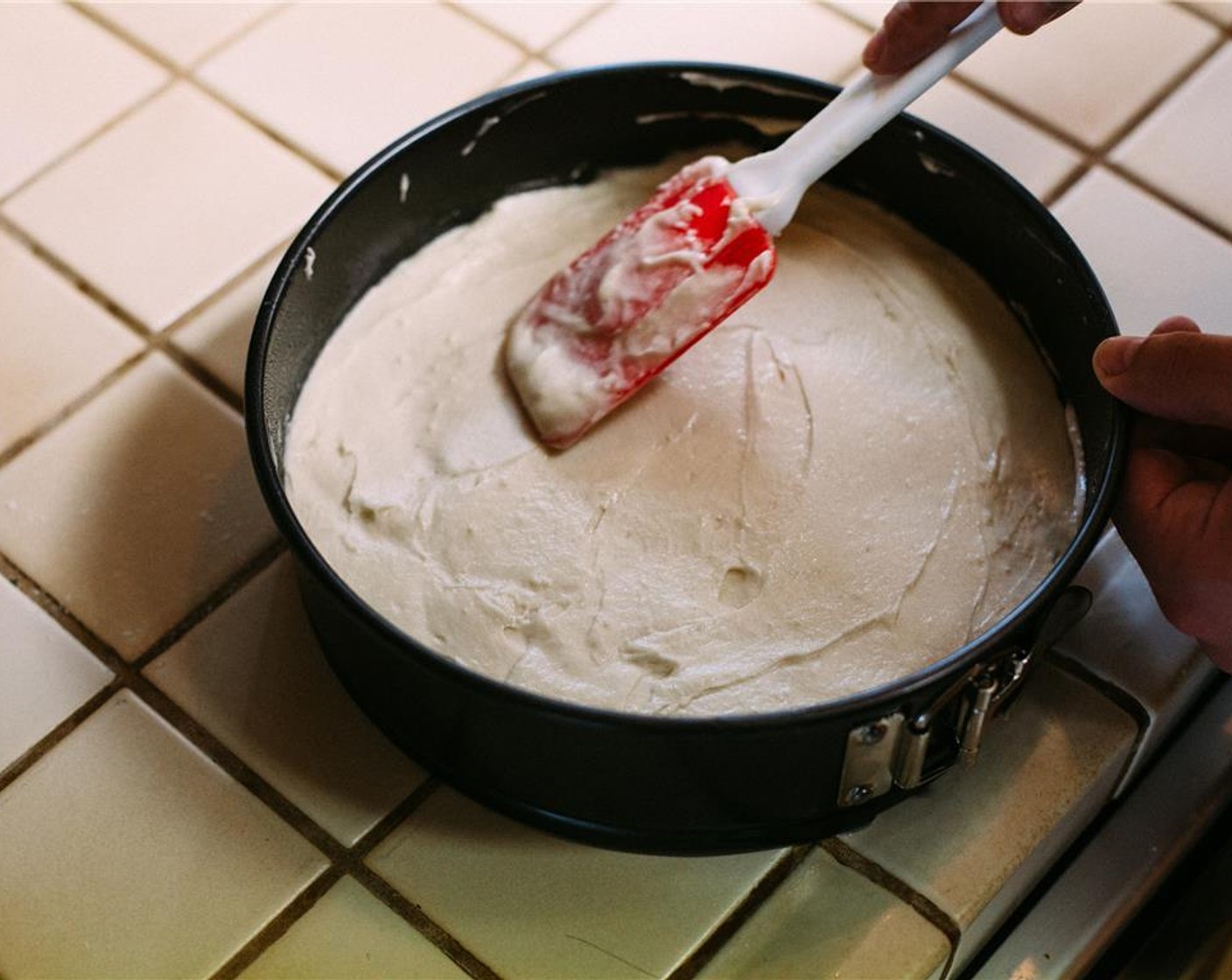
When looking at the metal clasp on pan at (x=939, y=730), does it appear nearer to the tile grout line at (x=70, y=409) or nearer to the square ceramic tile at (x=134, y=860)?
the square ceramic tile at (x=134, y=860)

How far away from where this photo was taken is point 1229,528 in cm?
65

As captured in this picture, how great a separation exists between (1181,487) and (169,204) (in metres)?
0.63

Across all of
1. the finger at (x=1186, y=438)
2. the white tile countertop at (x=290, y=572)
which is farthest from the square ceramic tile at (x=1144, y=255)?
the finger at (x=1186, y=438)

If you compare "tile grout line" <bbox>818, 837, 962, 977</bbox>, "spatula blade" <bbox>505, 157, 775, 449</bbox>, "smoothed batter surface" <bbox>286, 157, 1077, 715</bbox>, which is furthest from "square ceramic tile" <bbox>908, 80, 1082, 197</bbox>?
"tile grout line" <bbox>818, 837, 962, 977</bbox>

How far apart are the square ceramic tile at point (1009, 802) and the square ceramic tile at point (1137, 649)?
0.02 metres

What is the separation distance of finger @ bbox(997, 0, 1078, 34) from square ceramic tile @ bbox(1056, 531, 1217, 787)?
0.93 feet

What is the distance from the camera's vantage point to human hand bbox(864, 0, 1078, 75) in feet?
2.49

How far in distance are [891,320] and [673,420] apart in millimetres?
158

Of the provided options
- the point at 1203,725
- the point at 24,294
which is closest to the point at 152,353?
the point at 24,294

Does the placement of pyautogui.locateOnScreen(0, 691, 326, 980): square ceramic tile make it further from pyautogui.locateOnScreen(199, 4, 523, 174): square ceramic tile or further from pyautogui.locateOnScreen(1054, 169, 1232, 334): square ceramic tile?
pyautogui.locateOnScreen(1054, 169, 1232, 334): square ceramic tile

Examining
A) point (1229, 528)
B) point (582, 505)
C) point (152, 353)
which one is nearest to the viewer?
point (1229, 528)

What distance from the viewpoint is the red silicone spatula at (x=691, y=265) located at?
757mm

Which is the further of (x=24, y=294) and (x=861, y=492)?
(x=24, y=294)

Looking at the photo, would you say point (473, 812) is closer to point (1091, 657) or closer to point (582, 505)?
point (582, 505)
